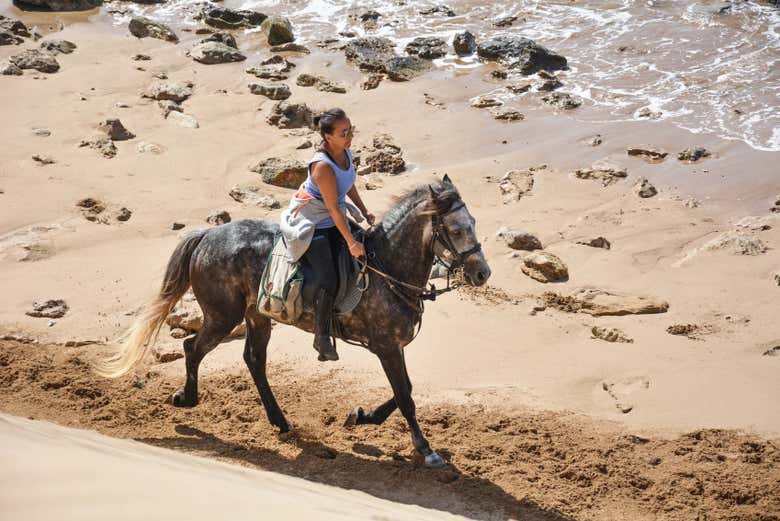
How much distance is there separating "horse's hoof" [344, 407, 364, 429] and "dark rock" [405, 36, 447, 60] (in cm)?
1348

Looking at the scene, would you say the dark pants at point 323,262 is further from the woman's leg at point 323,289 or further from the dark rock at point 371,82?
the dark rock at point 371,82

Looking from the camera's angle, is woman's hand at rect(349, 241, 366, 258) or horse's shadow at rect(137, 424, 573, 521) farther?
woman's hand at rect(349, 241, 366, 258)

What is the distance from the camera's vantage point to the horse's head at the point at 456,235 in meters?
5.31

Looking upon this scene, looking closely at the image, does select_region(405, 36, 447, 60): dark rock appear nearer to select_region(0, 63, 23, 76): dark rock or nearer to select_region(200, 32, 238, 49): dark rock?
select_region(200, 32, 238, 49): dark rock

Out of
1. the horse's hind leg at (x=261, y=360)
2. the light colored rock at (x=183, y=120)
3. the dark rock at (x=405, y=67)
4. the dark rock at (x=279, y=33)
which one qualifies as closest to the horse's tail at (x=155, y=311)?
the horse's hind leg at (x=261, y=360)

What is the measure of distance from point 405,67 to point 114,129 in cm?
701

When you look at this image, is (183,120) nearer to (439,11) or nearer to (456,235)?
(439,11)

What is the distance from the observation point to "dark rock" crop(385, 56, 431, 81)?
55.8 feet

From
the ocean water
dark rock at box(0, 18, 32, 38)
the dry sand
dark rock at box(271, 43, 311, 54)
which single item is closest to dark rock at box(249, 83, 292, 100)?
the dry sand

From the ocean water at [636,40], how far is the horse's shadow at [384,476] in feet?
32.9

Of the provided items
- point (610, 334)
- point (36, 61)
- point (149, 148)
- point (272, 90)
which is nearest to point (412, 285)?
point (610, 334)

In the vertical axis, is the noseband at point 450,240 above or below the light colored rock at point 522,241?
above

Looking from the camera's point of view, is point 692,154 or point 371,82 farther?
point 371,82

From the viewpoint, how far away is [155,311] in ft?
21.9
